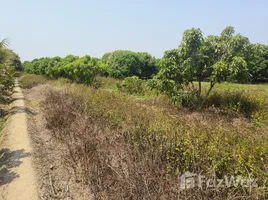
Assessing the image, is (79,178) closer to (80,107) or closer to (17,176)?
(17,176)

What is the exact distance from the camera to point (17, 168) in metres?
4.71

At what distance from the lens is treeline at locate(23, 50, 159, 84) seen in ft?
60.1

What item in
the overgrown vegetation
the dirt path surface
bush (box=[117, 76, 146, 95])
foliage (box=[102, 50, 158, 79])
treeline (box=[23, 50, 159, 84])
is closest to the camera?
the overgrown vegetation

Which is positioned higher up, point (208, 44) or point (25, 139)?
point (208, 44)

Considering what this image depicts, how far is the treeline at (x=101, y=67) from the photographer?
18.3 m

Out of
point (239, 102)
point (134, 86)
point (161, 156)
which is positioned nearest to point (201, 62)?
point (239, 102)

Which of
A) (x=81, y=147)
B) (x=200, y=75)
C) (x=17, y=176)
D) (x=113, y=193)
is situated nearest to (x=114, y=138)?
(x=81, y=147)

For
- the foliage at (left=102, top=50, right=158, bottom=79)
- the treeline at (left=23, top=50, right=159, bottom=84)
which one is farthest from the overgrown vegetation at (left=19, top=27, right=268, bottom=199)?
the foliage at (left=102, top=50, right=158, bottom=79)

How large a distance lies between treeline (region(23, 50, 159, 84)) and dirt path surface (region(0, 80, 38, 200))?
451 inches

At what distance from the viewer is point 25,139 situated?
661 cm

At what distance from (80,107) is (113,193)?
16.5 feet

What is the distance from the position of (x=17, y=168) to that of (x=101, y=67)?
50.6 ft

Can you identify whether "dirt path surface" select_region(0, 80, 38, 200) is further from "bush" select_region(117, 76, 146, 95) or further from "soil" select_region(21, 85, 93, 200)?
"bush" select_region(117, 76, 146, 95)

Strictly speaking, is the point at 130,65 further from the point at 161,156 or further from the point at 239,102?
the point at 161,156
